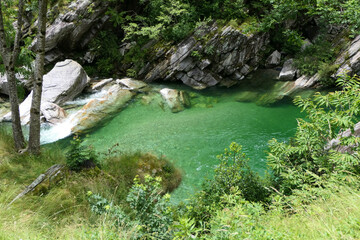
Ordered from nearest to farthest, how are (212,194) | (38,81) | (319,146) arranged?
1. (319,146)
2. (212,194)
3. (38,81)

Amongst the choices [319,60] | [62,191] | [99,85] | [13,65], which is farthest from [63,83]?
[319,60]

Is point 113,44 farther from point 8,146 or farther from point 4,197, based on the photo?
point 4,197

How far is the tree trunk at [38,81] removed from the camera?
4.76m

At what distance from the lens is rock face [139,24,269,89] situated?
1506 cm

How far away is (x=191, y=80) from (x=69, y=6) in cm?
960

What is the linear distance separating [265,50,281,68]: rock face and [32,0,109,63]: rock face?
1286 centimetres

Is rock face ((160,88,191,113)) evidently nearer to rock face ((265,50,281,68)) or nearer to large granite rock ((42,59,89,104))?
large granite rock ((42,59,89,104))

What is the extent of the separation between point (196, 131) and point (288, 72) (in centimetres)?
931

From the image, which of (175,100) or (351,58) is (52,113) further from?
(351,58)

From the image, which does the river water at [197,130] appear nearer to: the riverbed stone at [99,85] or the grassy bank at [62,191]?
the grassy bank at [62,191]

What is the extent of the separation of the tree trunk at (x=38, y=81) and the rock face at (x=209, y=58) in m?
11.2

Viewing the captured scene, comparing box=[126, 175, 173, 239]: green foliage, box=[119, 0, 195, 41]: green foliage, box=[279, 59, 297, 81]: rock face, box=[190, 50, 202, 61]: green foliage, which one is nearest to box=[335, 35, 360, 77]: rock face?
box=[279, 59, 297, 81]: rock face

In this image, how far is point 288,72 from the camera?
14.9m

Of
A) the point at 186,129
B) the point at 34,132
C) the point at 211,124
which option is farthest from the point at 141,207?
the point at 211,124
